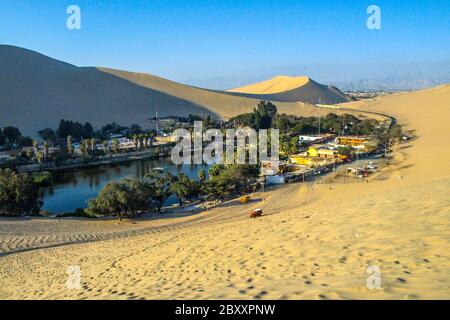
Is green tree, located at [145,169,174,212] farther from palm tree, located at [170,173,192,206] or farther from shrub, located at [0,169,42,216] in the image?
shrub, located at [0,169,42,216]

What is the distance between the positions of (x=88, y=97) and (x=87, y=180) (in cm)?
3967

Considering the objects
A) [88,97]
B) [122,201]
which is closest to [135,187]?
[122,201]

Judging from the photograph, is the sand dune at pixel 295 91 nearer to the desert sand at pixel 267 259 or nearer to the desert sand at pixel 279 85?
the desert sand at pixel 279 85

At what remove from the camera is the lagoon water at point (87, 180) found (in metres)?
19.2

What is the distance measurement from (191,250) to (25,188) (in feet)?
35.8

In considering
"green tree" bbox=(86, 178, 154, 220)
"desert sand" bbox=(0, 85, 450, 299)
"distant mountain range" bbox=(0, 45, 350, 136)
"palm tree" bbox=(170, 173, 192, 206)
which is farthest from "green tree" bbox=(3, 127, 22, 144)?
"desert sand" bbox=(0, 85, 450, 299)

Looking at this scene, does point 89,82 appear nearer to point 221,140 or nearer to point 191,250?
point 221,140

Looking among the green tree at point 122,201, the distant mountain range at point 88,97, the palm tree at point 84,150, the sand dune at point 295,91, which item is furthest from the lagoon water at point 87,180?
the sand dune at point 295,91

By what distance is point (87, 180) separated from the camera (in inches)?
986

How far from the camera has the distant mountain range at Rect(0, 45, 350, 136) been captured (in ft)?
171

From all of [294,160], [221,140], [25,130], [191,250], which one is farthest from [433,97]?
[191,250]

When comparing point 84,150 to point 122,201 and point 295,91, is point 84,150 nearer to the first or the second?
point 122,201

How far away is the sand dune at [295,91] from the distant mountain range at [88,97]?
16.8 m

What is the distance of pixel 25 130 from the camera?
4462cm
